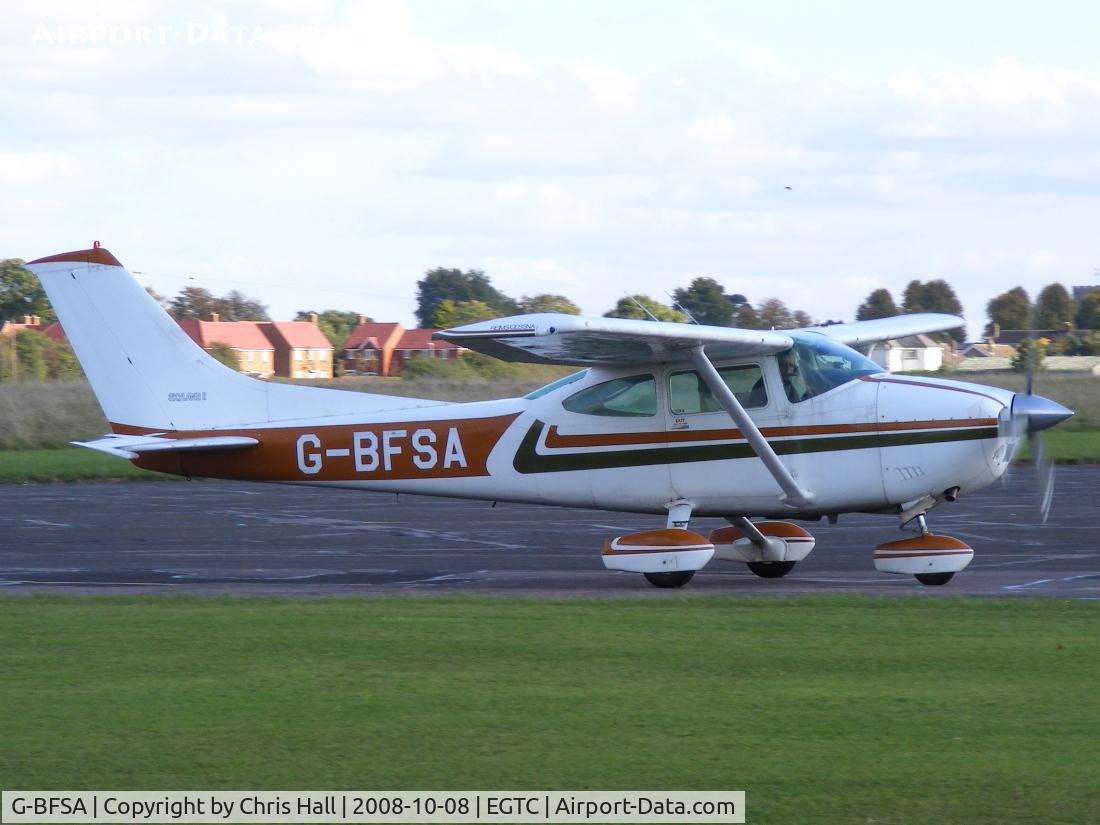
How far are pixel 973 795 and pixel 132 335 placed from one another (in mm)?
10841

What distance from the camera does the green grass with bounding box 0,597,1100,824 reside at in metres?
5.96

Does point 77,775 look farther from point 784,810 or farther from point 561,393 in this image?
point 561,393

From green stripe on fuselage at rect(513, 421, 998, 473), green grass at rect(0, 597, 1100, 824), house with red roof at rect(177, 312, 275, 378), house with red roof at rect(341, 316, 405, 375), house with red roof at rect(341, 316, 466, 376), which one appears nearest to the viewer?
green grass at rect(0, 597, 1100, 824)

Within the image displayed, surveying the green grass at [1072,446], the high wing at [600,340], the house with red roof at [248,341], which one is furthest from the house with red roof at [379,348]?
the high wing at [600,340]

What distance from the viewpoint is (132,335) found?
47.2ft

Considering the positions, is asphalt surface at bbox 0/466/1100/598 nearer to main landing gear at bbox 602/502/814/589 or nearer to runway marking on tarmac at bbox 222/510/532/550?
runway marking on tarmac at bbox 222/510/532/550

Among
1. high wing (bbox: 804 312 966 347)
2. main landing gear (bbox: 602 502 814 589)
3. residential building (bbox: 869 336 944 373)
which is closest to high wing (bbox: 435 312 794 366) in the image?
main landing gear (bbox: 602 502 814 589)

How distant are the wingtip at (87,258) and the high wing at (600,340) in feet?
15.6

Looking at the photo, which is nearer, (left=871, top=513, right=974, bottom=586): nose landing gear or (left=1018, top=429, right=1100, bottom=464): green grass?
(left=871, top=513, right=974, bottom=586): nose landing gear

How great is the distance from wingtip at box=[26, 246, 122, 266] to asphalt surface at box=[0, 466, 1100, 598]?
3205 mm

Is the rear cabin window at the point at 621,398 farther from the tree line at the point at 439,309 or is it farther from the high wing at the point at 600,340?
the tree line at the point at 439,309

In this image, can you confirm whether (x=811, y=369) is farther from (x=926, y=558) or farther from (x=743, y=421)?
(x=926, y=558)

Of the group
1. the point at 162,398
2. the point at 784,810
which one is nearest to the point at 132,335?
the point at 162,398

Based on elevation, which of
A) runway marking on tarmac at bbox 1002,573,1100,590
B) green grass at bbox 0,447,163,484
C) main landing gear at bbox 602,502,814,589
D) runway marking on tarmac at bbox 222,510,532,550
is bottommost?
green grass at bbox 0,447,163,484
